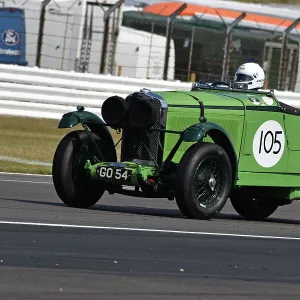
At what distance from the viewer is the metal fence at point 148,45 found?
26344 mm

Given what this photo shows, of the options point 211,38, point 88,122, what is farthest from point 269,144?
point 211,38

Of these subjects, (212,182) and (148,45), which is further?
(148,45)

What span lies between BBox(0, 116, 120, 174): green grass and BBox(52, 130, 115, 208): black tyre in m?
5.35

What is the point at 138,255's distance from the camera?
27.3 ft

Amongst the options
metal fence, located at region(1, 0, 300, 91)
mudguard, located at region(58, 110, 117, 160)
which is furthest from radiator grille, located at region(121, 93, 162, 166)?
metal fence, located at region(1, 0, 300, 91)

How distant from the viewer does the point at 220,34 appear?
29.7 meters

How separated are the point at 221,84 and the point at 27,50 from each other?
1428cm

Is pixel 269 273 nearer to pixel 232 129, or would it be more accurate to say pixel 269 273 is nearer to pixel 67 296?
pixel 67 296

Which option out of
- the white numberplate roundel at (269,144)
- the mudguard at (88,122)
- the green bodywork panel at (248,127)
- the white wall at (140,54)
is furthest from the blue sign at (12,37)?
the white numberplate roundel at (269,144)

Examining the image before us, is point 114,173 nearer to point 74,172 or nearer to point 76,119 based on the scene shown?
point 74,172

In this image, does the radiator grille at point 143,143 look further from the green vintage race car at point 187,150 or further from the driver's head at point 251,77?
the driver's head at point 251,77

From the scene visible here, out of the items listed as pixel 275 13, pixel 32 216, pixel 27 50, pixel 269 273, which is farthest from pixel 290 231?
pixel 275 13

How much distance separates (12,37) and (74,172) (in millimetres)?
15578

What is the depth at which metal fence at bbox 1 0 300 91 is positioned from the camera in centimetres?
2634
